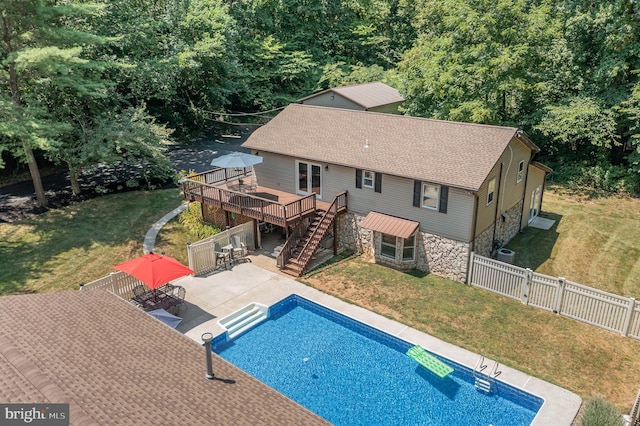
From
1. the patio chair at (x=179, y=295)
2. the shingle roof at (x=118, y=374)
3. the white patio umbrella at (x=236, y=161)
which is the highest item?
the white patio umbrella at (x=236, y=161)

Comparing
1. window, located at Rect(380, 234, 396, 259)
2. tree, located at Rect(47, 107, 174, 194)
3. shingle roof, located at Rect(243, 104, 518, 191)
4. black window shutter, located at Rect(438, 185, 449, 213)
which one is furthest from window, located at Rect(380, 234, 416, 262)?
tree, located at Rect(47, 107, 174, 194)

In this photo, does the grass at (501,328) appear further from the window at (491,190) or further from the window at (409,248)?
the window at (491,190)

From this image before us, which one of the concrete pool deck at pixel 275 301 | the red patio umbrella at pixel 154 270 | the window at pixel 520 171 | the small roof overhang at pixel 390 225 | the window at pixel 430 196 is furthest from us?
the window at pixel 520 171

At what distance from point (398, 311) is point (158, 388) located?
9923mm

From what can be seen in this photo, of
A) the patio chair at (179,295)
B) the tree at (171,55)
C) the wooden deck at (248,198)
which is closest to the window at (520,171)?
the wooden deck at (248,198)

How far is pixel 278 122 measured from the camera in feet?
77.8

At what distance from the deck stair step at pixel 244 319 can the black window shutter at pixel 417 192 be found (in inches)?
280

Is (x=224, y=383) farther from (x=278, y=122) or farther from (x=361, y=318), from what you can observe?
(x=278, y=122)

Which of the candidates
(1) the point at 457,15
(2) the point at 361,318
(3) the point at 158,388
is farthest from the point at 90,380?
(1) the point at 457,15

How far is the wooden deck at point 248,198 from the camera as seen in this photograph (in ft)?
63.9

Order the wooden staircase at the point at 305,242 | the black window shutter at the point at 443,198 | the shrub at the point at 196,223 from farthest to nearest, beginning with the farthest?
the shrub at the point at 196,223 < the wooden staircase at the point at 305,242 < the black window shutter at the point at 443,198

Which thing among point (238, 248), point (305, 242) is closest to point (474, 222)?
point (305, 242)

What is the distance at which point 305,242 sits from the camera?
19.9m

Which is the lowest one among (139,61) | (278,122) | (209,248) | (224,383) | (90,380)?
(209,248)
